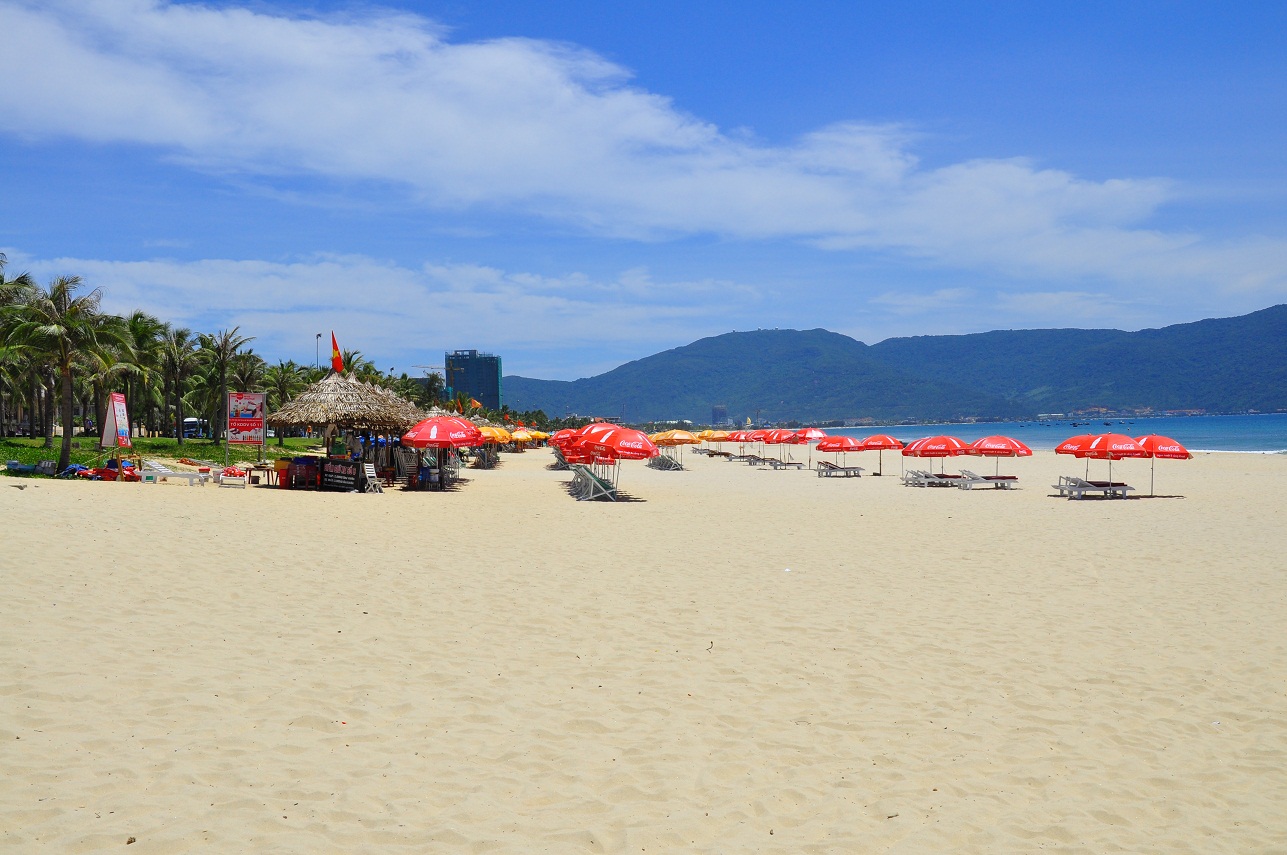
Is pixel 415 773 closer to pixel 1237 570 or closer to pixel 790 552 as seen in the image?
pixel 790 552

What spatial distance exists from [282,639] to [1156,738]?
19.9 ft

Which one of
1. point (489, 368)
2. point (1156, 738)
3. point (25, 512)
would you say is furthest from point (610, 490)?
point (489, 368)

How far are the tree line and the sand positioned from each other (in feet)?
41.1

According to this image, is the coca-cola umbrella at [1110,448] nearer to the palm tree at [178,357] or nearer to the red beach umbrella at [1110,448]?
the red beach umbrella at [1110,448]

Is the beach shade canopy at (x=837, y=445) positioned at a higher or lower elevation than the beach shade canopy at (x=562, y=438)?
lower

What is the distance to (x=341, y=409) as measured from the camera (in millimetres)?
21266

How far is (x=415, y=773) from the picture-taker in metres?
4.37

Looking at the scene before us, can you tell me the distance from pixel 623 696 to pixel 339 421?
17598 millimetres

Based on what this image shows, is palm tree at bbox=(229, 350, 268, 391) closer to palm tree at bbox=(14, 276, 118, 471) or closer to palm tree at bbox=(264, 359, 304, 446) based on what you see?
palm tree at bbox=(264, 359, 304, 446)

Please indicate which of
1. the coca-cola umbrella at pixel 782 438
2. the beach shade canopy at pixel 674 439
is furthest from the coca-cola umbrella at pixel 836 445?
the beach shade canopy at pixel 674 439

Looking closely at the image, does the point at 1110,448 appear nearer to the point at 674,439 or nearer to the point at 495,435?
the point at 674,439

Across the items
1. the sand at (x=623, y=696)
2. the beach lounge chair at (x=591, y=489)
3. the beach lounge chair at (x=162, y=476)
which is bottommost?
the sand at (x=623, y=696)

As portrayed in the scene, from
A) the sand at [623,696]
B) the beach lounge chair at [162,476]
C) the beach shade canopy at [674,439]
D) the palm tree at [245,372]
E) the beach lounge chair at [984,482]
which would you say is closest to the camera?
the sand at [623,696]

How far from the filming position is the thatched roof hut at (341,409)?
21094 mm
